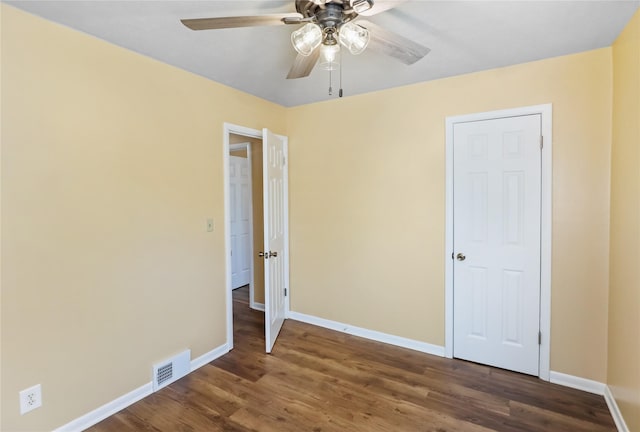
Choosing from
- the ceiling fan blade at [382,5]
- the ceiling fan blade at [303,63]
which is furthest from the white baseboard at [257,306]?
the ceiling fan blade at [382,5]

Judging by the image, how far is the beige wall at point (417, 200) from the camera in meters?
2.28

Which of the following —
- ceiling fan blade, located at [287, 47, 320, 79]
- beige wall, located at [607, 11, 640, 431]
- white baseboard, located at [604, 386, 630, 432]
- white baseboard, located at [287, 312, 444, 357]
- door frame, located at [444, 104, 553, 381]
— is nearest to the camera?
ceiling fan blade, located at [287, 47, 320, 79]

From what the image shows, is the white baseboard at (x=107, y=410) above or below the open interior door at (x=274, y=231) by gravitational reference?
below

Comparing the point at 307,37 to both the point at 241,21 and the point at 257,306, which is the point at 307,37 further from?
the point at 257,306

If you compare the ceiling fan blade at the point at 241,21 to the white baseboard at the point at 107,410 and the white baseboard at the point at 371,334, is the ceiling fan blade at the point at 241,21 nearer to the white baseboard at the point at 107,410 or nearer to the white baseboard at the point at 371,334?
the white baseboard at the point at 107,410

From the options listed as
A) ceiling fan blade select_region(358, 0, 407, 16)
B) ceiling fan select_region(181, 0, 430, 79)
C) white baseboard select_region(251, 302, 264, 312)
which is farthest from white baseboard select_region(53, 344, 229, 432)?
ceiling fan blade select_region(358, 0, 407, 16)

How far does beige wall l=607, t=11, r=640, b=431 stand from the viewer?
1.76 metres

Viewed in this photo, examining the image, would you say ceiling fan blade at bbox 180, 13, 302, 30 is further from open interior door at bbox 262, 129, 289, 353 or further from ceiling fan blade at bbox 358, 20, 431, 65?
open interior door at bbox 262, 129, 289, 353

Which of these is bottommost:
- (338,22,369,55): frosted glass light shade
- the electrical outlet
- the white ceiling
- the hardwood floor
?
the hardwood floor

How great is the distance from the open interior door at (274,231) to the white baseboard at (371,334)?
0.93 ft

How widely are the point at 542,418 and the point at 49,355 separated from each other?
304 centimetres

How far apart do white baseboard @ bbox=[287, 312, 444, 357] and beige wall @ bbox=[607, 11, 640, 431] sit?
3.98ft

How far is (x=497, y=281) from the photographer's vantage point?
103 inches

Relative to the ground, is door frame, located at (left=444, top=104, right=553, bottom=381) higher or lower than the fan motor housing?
lower
